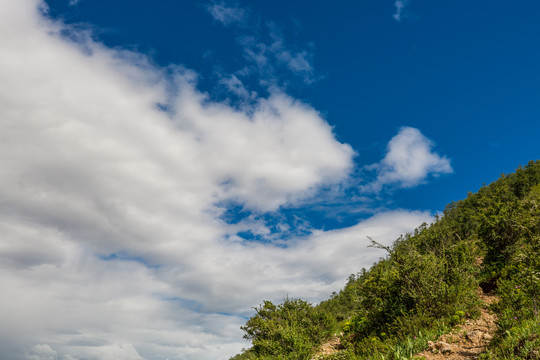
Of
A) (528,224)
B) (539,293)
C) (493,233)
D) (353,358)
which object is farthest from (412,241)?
(353,358)

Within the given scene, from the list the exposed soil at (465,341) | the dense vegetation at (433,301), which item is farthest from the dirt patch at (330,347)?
the exposed soil at (465,341)

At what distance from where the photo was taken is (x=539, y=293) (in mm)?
12195

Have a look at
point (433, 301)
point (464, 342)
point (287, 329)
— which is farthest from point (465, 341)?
point (287, 329)

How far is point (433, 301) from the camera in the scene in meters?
15.0

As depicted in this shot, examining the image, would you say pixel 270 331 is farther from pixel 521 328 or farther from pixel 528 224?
pixel 528 224

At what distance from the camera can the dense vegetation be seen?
38.0ft

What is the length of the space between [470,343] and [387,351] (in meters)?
3.11

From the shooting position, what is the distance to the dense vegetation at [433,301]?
11.6 m

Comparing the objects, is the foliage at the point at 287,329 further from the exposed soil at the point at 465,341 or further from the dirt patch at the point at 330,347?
the exposed soil at the point at 465,341

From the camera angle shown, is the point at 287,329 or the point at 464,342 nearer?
the point at 464,342

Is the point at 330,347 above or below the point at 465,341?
below

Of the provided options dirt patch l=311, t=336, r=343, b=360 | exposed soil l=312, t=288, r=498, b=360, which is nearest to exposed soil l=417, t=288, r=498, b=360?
exposed soil l=312, t=288, r=498, b=360

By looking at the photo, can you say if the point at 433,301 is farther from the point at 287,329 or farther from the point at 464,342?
the point at 287,329

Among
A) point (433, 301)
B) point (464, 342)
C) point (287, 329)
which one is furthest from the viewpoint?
point (287, 329)
